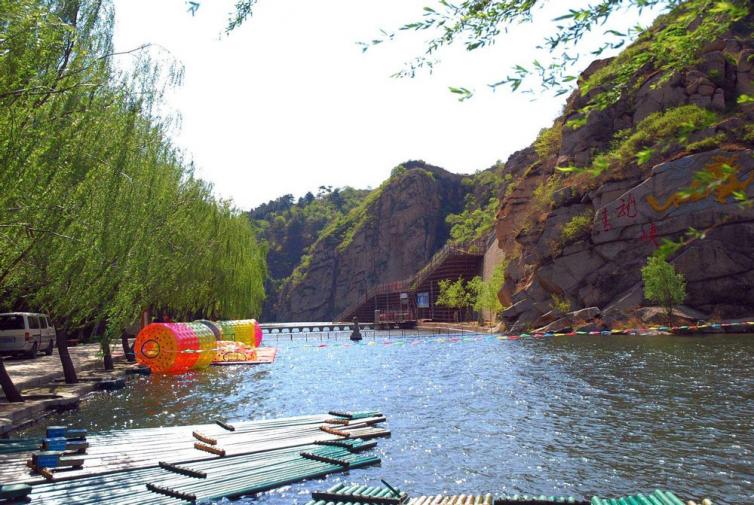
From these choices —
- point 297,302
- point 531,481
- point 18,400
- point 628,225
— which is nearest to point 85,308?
point 18,400

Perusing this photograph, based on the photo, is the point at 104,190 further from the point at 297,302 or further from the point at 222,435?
the point at 297,302

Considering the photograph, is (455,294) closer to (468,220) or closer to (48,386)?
(468,220)

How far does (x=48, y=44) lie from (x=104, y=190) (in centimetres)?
591

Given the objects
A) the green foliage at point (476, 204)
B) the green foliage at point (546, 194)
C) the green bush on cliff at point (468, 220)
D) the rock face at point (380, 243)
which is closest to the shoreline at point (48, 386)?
the green foliage at point (546, 194)

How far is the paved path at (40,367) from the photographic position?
20370 millimetres

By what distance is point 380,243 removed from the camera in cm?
13000

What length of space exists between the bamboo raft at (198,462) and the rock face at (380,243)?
113 meters

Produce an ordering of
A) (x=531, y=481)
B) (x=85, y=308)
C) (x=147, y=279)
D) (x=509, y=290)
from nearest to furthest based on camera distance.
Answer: (x=531, y=481) → (x=85, y=308) → (x=147, y=279) → (x=509, y=290)

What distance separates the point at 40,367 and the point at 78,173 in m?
13.5

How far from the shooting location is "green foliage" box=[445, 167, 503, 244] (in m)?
118

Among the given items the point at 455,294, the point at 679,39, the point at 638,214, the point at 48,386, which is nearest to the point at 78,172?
the point at 48,386

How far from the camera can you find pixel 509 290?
59.2m

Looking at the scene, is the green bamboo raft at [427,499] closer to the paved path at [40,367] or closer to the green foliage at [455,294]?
the paved path at [40,367]

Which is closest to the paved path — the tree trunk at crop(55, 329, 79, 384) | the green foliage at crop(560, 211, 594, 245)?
the tree trunk at crop(55, 329, 79, 384)
